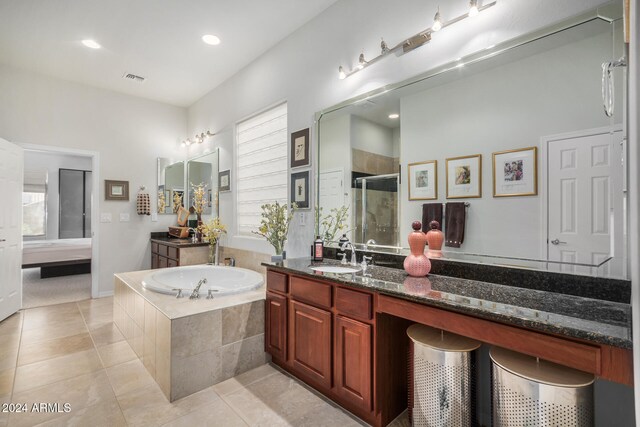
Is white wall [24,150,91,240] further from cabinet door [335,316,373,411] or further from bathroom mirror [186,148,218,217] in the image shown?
cabinet door [335,316,373,411]

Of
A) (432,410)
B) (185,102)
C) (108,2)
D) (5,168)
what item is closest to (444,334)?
(432,410)

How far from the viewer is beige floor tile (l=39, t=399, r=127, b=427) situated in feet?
5.86

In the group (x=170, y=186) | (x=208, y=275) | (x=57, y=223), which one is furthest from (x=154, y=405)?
(x=57, y=223)

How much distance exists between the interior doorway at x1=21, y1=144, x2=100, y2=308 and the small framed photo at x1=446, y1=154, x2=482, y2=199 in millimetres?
5242

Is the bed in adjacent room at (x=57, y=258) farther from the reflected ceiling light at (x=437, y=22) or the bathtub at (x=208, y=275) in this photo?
the reflected ceiling light at (x=437, y=22)

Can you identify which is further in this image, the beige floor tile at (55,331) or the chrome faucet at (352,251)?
the beige floor tile at (55,331)

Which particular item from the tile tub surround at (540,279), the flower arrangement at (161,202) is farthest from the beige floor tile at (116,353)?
the flower arrangement at (161,202)

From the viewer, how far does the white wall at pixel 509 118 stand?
57.7 inches

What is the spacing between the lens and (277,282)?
2377 mm

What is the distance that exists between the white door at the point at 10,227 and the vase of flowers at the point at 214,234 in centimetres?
203

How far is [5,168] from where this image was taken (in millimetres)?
3414

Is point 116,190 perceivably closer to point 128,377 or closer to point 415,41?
point 128,377

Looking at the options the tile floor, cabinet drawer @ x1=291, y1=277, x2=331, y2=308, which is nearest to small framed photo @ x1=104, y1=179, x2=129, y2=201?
the tile floor

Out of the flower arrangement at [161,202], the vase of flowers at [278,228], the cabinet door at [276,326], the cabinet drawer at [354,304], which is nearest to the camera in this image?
the cabinet drawer at [354,304]
